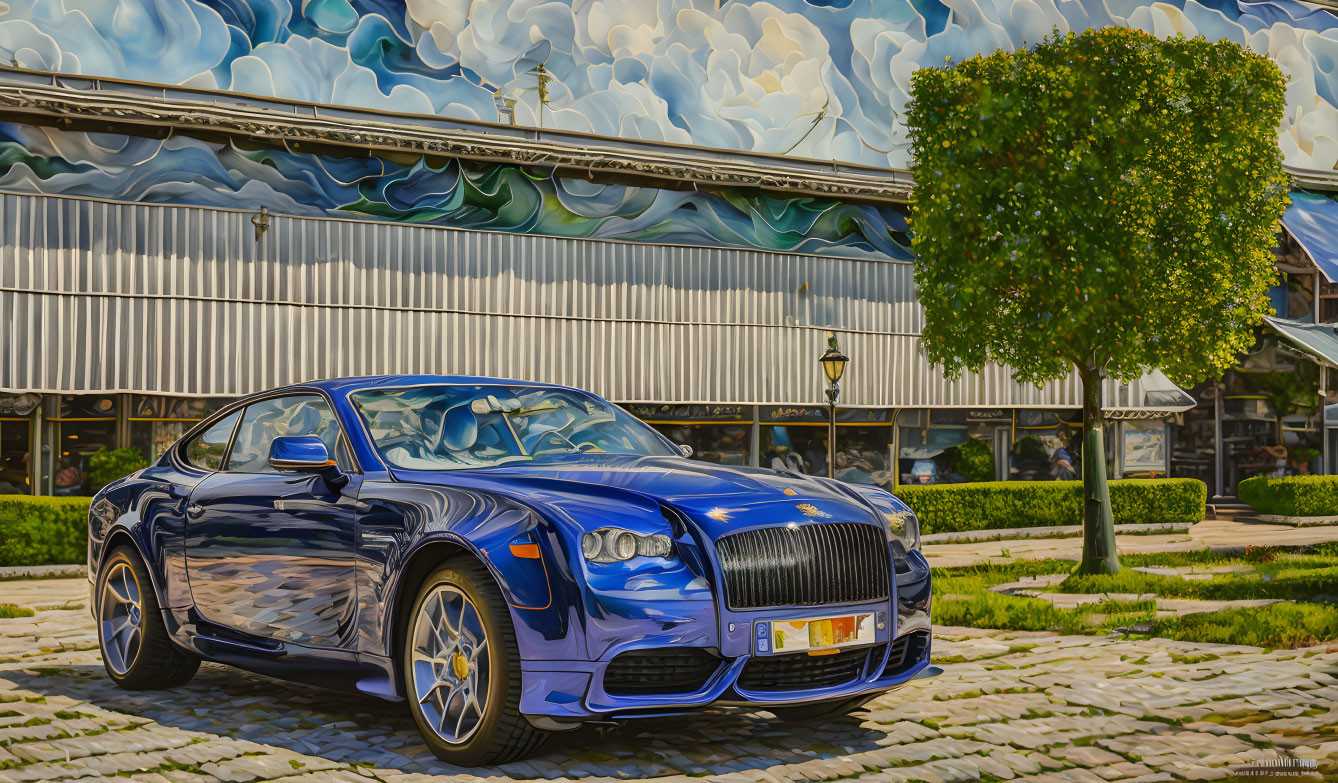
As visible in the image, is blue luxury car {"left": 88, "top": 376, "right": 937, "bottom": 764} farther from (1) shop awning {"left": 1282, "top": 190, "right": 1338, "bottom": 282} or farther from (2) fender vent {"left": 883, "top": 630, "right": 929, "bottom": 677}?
(1) shop awning {"left": 1282, "top": 190, "right": 1338, "bottom": 282}

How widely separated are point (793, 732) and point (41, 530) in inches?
581

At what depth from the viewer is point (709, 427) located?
2525cm

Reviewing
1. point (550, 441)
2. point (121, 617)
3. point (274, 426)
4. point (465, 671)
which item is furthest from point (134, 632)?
point (465, 671)

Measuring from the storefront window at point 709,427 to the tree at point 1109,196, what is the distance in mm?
10713

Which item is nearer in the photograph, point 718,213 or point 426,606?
point 426,606

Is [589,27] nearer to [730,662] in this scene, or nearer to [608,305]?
[608,305]

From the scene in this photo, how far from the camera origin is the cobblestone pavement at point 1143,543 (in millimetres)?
18703

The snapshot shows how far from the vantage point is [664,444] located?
6.76m

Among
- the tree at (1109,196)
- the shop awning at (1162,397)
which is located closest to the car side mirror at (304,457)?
the tree at (1109,196)

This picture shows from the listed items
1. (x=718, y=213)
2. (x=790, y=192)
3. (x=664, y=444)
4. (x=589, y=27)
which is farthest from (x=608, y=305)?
(x=664, y=444)

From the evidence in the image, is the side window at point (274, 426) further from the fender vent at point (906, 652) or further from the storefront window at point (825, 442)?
the storefront window at point (825, 442)

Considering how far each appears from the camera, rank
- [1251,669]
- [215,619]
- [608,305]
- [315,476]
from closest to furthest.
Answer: [315,476] < [215,619] < [1251,669] < [608,305]

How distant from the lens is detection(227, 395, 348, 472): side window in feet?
20.7

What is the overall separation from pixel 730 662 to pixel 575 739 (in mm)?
1024
